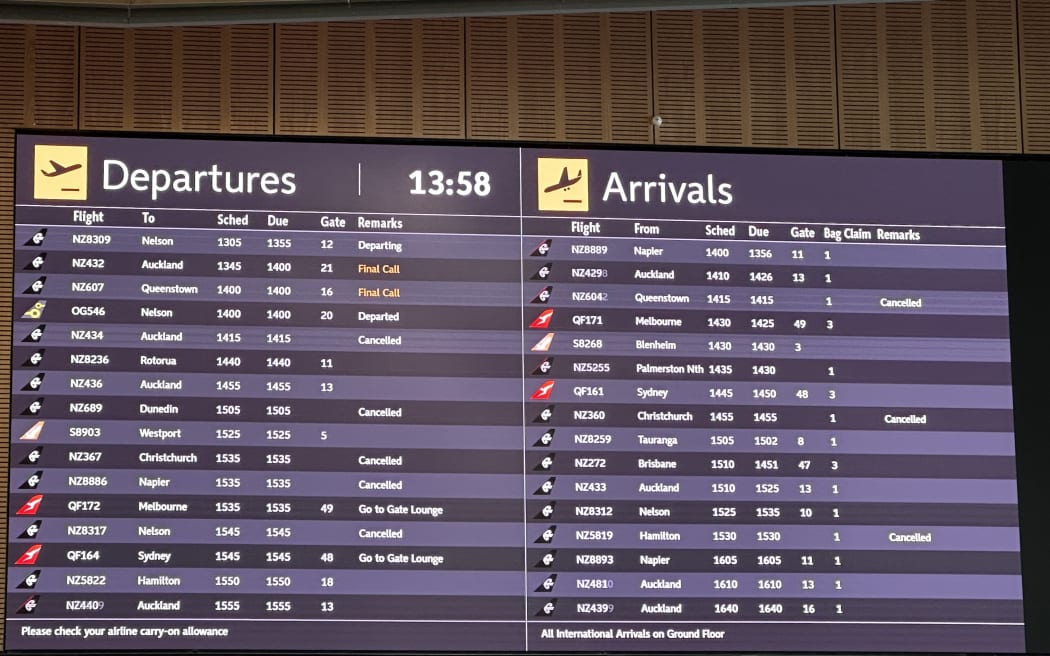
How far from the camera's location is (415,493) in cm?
739

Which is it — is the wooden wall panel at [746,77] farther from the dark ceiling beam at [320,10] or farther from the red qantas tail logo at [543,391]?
the red qantas tail logo at [543,391]

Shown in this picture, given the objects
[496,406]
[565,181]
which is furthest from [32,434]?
[565,181]

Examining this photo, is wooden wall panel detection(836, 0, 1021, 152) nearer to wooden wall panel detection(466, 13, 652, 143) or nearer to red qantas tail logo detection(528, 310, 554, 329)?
wooden wall panel detection(466, 13, 652, 143)

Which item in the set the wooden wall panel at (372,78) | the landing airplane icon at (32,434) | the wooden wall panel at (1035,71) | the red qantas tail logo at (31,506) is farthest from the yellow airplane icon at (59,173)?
the wooden wall panel at (1035,71)

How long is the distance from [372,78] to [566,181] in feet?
3.21

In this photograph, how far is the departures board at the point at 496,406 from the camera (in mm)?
7281

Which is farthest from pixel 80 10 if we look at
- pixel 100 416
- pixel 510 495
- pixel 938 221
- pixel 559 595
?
pixel 938 221

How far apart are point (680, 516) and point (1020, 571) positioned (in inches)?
59.1

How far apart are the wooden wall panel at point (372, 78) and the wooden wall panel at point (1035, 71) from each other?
102 inches

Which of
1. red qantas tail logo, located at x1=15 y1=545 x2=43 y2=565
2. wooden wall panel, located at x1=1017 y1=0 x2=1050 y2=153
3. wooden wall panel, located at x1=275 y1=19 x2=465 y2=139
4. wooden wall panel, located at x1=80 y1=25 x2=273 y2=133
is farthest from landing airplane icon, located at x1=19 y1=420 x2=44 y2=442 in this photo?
wooden wall panel, located at x1=1017 y1=0 x2=1050 y2=153

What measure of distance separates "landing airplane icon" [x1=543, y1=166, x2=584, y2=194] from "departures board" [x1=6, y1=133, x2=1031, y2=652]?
18mm

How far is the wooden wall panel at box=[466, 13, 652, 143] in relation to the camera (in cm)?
782

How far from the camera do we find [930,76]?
805 cm

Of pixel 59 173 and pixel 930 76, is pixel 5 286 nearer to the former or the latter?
pixel 59 173
